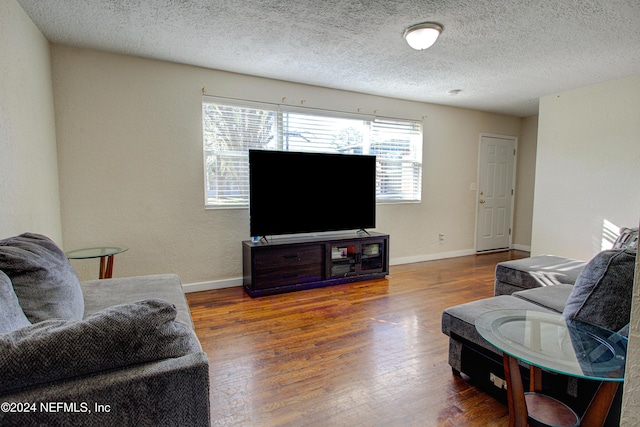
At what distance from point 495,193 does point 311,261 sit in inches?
155

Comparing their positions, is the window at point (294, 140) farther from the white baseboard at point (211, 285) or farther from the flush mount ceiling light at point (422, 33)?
the flush mount ceiling light at point (422, 33)

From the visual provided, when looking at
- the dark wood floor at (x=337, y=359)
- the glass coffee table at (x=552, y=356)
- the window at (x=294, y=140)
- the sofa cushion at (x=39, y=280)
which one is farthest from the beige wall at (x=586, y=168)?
the sofa cushion at (x=39, y=280)

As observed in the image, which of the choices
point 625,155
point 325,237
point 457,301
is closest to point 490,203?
point 625,155

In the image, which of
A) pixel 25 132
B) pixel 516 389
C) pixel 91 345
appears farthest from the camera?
pixel 25 132

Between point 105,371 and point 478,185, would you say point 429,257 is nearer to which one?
point 478,185

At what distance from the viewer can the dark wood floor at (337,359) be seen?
1.69 m

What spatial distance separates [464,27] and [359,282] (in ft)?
9.25

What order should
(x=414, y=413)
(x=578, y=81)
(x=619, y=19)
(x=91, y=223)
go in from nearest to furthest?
(x=414, y=413), (x=619, y=19), (x=91, y=223), (x=578, y=81)

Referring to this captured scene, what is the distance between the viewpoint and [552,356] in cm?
124

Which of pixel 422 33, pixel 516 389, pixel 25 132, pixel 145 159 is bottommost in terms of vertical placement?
pixel 516 389

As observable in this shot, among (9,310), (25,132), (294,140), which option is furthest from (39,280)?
(294,140)

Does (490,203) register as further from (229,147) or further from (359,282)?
(229,147)

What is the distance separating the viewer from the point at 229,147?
370cm

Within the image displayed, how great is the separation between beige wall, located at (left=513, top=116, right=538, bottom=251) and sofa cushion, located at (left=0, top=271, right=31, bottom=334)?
22.2 ft
